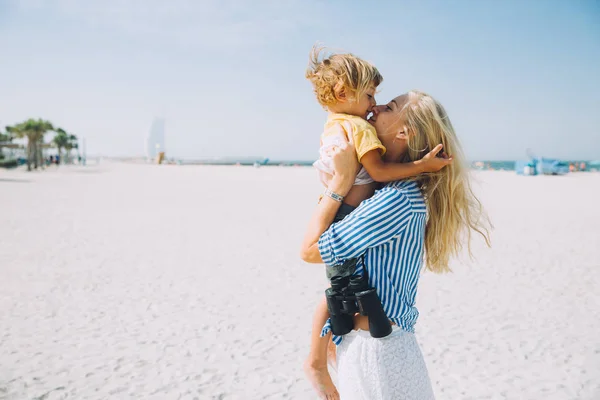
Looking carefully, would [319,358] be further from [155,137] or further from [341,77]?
[155,137]

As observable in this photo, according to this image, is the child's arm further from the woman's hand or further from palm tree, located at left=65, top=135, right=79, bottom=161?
palm tree, located at left=65, top=135, right=79, bottom=161

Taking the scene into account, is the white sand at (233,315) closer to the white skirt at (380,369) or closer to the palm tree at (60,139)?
the white skirt at (380,369)

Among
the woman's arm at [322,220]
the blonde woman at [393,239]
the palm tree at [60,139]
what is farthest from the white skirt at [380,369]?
the palm tree at [60,139]

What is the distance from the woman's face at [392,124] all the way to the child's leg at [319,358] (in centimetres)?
64

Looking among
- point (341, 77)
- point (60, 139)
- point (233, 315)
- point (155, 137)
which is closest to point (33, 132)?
point (60, 139)

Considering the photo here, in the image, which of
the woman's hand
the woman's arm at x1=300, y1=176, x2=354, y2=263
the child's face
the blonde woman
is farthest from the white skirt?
the child's face

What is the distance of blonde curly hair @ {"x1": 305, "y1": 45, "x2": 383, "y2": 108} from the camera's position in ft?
5.31

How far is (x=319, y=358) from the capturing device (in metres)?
1.71

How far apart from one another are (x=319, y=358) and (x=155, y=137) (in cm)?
15076

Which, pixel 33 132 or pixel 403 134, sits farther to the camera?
pixel 33 132

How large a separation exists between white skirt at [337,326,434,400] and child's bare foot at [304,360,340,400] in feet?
0.41

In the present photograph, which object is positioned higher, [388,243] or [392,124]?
[392,124]

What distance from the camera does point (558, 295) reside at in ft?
18.9

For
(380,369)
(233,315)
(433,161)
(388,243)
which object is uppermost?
(433,161)
